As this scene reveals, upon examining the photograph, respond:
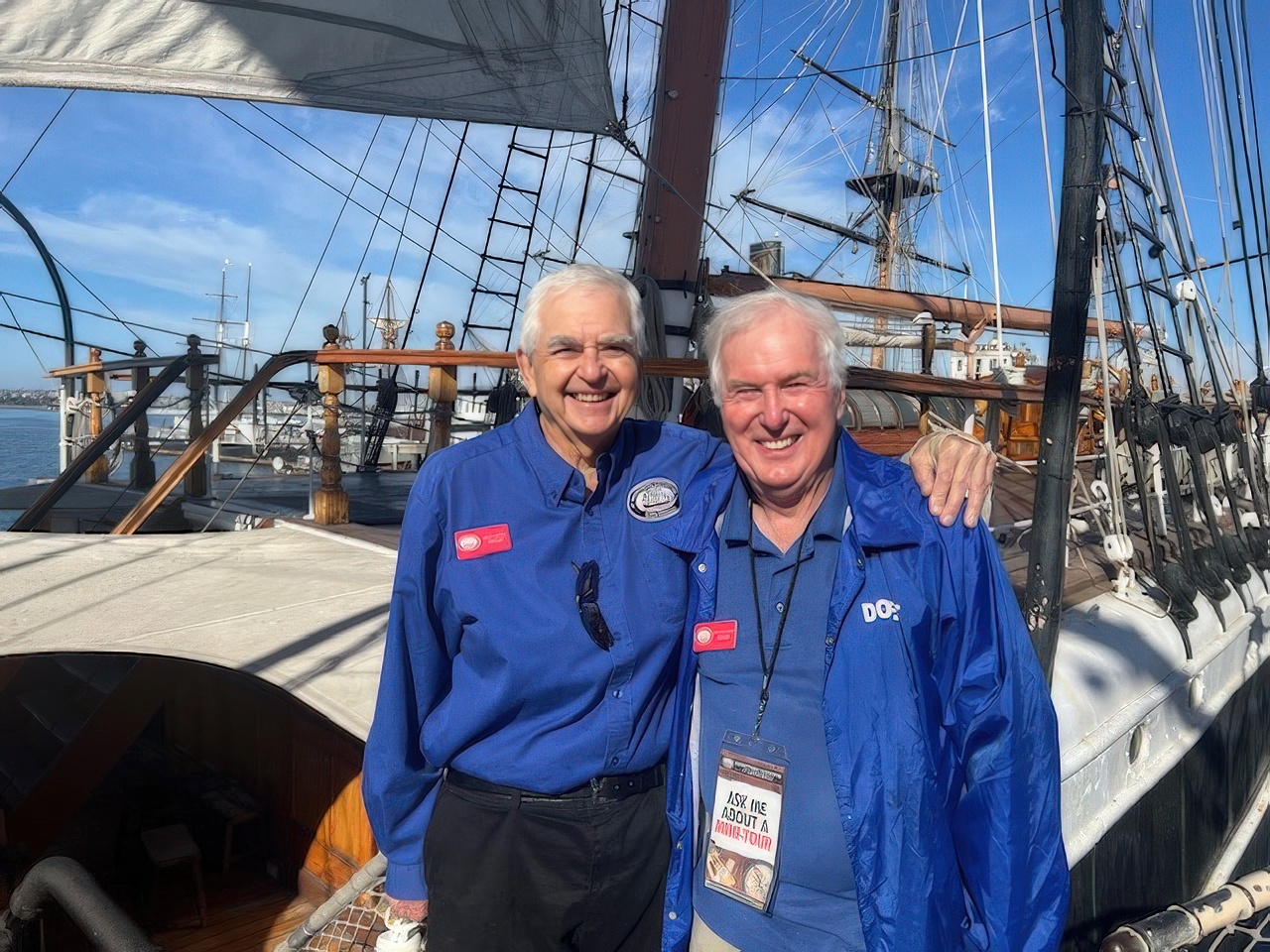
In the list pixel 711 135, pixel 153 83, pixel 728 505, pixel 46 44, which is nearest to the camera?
pixel 728 505

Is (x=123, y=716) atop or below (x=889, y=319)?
below

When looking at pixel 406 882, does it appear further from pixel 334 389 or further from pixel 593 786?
pixel 334 389

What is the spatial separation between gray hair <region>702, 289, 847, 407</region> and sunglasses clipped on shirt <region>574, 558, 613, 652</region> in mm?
380

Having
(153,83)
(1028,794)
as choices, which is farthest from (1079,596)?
(153,83)

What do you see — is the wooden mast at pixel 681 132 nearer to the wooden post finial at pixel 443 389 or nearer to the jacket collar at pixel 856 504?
the wooden post finial at pixel 443 389

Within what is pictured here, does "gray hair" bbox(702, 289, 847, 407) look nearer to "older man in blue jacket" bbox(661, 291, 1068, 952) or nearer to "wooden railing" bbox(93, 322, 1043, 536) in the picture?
"older man in blue jacket" bbox(661, 291, 1068, 952)

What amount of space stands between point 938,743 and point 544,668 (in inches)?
25.4

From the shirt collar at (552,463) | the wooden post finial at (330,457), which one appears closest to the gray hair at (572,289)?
the shirt collar at (552,463)

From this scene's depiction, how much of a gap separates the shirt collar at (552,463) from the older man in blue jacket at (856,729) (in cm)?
28

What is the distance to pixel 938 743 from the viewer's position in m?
1.41

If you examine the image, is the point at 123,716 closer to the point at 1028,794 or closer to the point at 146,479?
the point at 146,479

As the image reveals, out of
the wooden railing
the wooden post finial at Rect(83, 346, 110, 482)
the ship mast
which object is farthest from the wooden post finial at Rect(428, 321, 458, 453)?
the ship mast

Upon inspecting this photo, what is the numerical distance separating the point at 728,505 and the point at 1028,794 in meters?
0.66

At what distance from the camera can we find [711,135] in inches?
248
